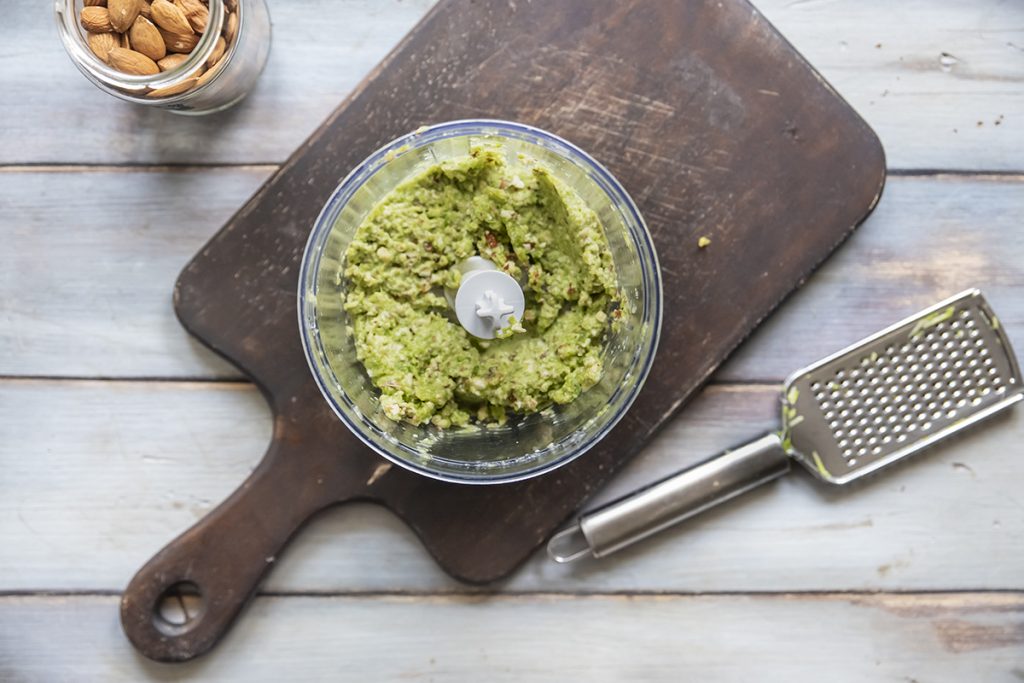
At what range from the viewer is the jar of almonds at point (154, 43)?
53.1 inches

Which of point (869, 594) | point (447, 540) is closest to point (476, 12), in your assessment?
point (447, 540)

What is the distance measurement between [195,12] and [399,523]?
39.3 inches

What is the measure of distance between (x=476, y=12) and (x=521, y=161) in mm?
316

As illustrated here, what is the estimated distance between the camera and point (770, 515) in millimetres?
1562

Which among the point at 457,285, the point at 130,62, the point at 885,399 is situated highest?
the point at 130,62

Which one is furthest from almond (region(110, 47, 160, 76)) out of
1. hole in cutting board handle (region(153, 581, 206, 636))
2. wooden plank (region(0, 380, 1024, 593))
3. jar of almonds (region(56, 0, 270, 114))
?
hole in cutting board handle (region(153, 581, 206, 636))

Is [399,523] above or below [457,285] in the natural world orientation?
below

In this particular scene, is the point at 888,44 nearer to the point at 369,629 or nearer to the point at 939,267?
the point at 939,267

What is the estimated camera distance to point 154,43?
137 cm

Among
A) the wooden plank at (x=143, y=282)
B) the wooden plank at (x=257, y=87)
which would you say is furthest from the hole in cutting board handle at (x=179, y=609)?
the wooden plank at (x=257, y=87)

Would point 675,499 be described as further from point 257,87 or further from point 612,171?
point 257,87

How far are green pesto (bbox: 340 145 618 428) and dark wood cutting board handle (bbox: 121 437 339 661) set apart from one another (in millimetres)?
272

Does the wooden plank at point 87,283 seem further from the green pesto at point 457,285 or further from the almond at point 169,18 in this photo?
the green pesto at point 457,285

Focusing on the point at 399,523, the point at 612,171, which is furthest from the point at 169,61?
the point at 399,523
